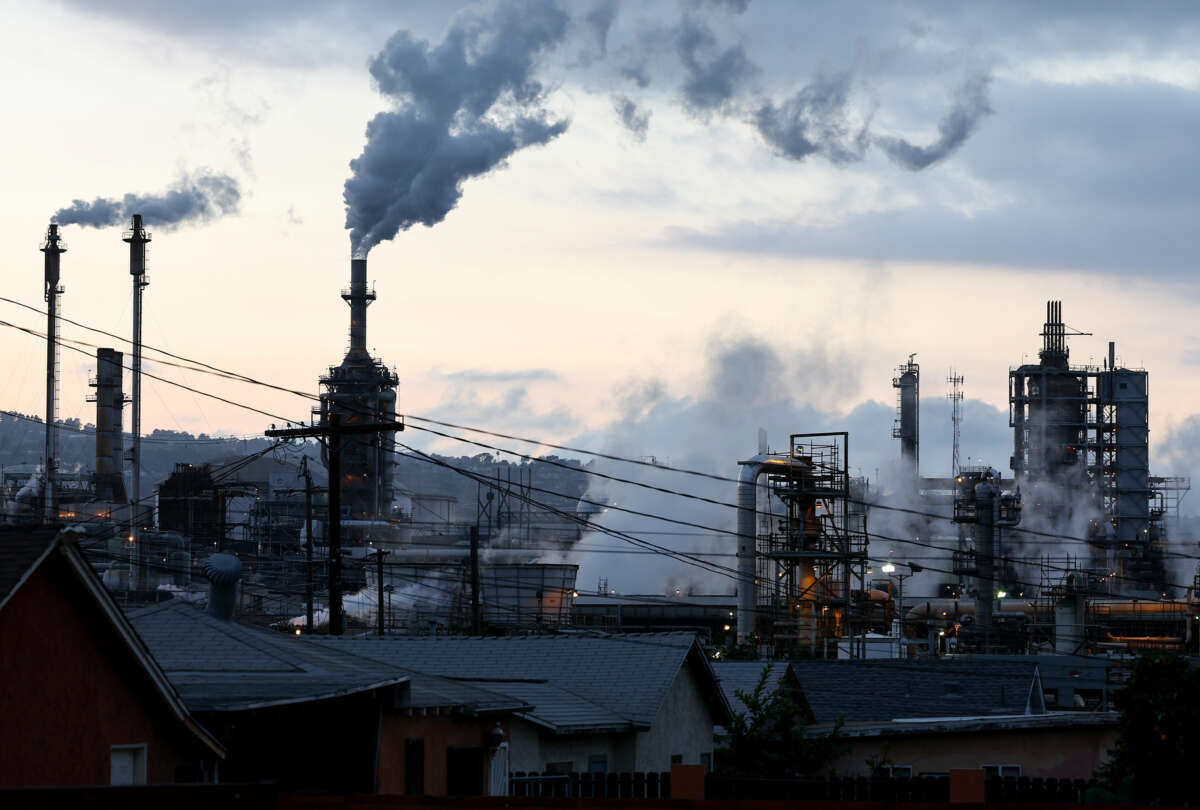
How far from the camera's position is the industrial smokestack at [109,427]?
101m

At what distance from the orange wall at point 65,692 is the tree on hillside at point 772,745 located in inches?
551

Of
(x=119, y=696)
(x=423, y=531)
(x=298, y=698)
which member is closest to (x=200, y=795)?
(x=119, y=696)

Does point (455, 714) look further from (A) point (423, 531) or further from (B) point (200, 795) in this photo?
(A) point (423, 531)

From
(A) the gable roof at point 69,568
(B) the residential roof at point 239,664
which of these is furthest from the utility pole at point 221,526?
(A) the gable roof at point 69,568

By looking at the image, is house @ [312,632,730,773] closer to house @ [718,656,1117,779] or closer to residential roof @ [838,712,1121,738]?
house @ [718,656,1117,779]

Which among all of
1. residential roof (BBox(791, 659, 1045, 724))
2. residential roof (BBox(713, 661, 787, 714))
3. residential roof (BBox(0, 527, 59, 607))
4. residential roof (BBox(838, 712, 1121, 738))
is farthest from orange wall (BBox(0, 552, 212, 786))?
residential roof (BBox(791, 659, 1045, 724))

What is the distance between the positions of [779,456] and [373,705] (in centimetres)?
4492

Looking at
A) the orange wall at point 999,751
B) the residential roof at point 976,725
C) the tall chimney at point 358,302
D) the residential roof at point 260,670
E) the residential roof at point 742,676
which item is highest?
the tall chimney at point 358,302

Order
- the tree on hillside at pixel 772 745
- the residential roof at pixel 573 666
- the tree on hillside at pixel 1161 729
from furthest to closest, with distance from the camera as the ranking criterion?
the tree on hillside at pixel 772 745 → the residential roof at pixel 573 666 → the tree on hillside at pixel 1161 729

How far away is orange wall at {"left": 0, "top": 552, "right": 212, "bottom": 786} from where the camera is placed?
1362cm

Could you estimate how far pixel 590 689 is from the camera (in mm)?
27547

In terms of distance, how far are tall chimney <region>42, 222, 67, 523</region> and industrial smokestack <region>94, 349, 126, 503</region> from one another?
2963mm

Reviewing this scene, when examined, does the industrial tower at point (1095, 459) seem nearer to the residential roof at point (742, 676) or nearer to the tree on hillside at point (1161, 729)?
the residential roof at point (742, 676)

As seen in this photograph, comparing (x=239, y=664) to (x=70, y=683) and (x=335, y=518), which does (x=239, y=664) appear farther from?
(x=335, y=518)
